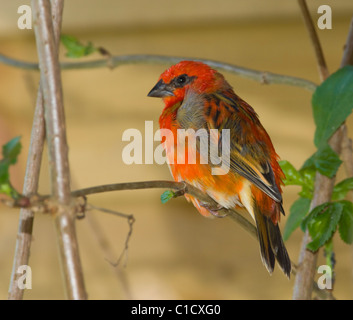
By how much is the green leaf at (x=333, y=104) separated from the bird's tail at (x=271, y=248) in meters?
0.21

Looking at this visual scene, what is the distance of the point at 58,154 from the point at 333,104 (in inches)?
29.7

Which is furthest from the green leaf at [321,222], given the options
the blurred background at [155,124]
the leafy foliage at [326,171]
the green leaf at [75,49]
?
the blurred background at [155,124]

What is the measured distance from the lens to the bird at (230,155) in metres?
1.24

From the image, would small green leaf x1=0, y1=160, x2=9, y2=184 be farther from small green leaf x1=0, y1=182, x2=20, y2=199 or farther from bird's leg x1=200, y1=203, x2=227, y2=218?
bird's leg x1=200, y1=203, x2=227, y2=218

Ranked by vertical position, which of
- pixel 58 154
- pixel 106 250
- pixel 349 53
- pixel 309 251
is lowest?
pixel 58 154

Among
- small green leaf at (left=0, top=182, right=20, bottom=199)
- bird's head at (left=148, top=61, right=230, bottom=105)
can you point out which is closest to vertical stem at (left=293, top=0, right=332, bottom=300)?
bird's head at (left=148, top=61, right=230, bottom=105)

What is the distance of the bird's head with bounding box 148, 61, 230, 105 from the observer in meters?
1.47

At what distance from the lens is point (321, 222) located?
112 cm

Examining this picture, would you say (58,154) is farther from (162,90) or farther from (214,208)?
(162,90)

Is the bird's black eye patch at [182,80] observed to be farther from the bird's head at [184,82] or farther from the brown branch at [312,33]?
the brown branch at [312,33]

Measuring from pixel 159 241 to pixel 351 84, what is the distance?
1152mm

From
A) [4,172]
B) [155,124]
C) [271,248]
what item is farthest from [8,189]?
[155,124]

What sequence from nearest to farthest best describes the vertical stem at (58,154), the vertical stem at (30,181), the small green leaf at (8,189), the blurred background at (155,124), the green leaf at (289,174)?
the vertical stem at (58,154)
the small green leaf at (8,189)
the vertical stem at (30,181)
the green leaf at (289,174)
the blurred background at (155,124)
